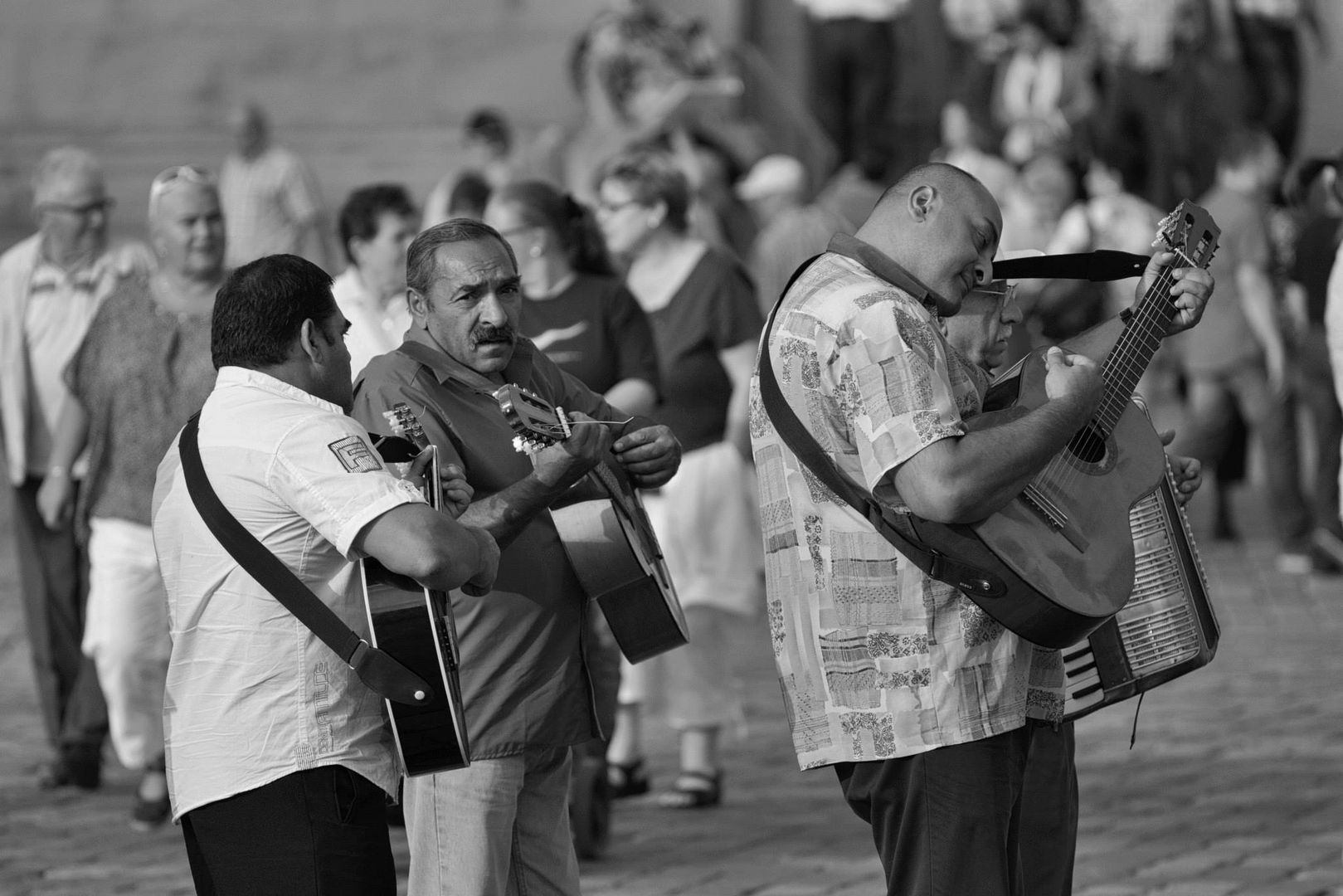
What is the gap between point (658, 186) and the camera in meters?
7.77

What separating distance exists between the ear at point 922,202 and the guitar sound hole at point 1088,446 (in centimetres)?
53

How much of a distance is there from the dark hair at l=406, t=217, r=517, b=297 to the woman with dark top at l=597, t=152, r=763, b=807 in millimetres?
2639

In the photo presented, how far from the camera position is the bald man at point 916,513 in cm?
405

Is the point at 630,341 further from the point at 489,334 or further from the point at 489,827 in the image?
the point at 489,827

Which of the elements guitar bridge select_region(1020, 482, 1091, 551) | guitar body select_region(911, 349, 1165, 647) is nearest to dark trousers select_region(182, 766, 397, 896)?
guitar body select_region(911, 349, 1165, 647)

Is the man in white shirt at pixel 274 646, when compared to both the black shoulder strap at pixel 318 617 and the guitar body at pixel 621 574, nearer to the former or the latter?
the black shoulder strap at pixel 318 617

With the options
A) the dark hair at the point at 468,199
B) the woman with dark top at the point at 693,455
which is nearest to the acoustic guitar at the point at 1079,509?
the woman with dark top at the point at 693,455

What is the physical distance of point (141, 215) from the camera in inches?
585

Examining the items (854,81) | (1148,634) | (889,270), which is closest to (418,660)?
(889,270)

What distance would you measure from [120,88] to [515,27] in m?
2.75

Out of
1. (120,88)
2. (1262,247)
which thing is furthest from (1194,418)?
(120,88)

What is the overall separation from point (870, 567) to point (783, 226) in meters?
7.21

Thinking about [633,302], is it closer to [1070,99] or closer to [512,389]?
[512,389]

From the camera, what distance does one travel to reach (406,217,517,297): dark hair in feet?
15.9
